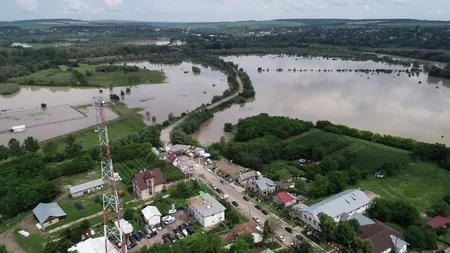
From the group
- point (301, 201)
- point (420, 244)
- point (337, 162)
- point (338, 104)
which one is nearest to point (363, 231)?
point (420, 244)

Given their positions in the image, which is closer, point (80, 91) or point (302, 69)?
point (80, 91)

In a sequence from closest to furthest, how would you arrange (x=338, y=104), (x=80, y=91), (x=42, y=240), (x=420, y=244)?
(x=420, y=244), (x=42, y=240), (x=338, y=104), (x=80, y=91)

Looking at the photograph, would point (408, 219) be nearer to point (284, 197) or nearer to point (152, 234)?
point (284, 197)

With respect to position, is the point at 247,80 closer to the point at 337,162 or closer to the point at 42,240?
the point at 337,162

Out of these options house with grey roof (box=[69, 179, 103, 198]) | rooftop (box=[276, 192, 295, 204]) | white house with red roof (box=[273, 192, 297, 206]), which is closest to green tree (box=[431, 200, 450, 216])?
white house with red roof (box=[273, 192, 297, 206])

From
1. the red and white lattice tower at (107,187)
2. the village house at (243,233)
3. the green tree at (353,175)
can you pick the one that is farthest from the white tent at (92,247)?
the green tree at (353,175)

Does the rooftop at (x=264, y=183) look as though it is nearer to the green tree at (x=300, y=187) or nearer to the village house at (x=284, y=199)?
the village house at (x=284, y=199)

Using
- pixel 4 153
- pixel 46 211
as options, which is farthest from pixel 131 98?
pixel 46 211
